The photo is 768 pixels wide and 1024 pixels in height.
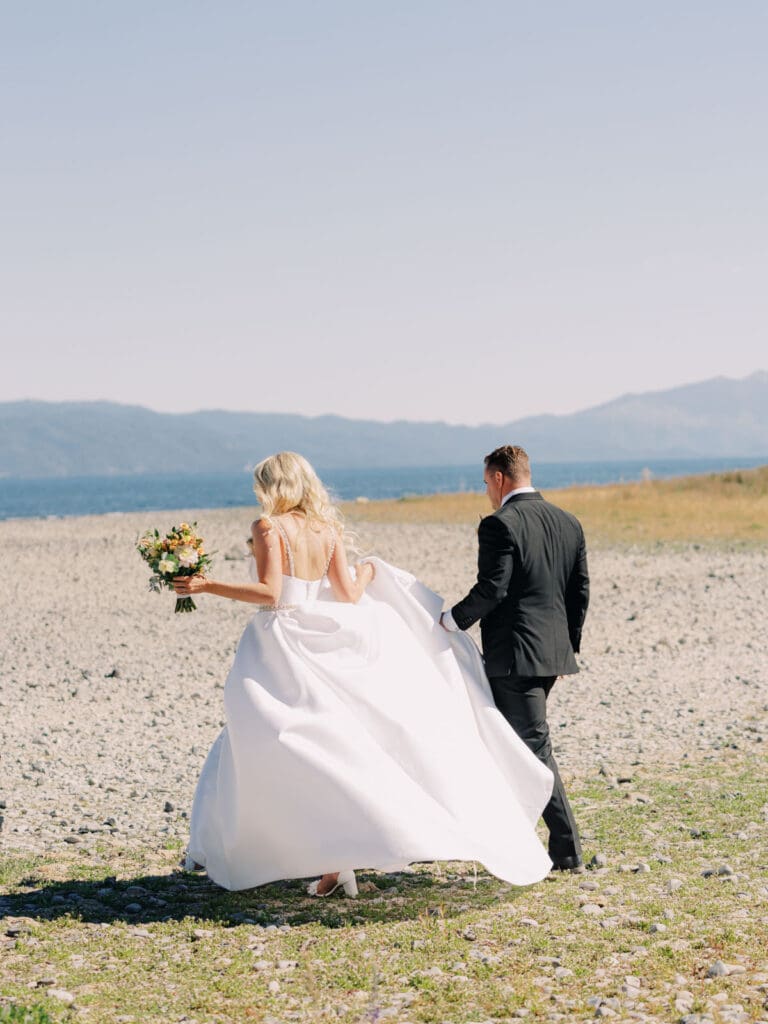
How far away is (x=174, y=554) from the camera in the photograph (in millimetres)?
7547

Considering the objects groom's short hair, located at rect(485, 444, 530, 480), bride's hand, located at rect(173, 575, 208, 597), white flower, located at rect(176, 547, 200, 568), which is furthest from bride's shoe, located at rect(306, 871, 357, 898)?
groom's short hair, located at rect(485, 444, 530, 480)

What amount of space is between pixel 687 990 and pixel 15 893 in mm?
4488

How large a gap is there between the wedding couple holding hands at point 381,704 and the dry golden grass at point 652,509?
28062mm

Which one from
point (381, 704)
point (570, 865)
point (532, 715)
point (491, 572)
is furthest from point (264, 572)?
point (570, 865)

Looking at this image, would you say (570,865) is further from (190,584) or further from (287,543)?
(190,584)

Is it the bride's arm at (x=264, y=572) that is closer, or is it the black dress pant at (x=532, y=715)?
the bride's arm at (x=264, y=572)

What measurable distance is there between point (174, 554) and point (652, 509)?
38069 mm

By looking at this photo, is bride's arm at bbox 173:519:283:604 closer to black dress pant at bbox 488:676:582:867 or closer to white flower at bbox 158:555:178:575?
white flower at bbox 158:555:178:575

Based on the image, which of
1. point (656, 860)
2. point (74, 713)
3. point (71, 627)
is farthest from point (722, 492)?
point (656, 860)

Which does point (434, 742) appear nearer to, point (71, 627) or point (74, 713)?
point (74, 713)

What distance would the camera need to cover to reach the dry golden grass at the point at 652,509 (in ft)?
121

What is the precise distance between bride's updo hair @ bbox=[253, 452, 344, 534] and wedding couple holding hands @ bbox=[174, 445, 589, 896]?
13 mm

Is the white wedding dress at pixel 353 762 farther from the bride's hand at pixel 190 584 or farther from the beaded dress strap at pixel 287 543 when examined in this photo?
the bride's hand at pixel 190 584

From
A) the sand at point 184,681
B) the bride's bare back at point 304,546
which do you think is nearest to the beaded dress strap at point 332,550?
the bride's bare back at point 304,546
